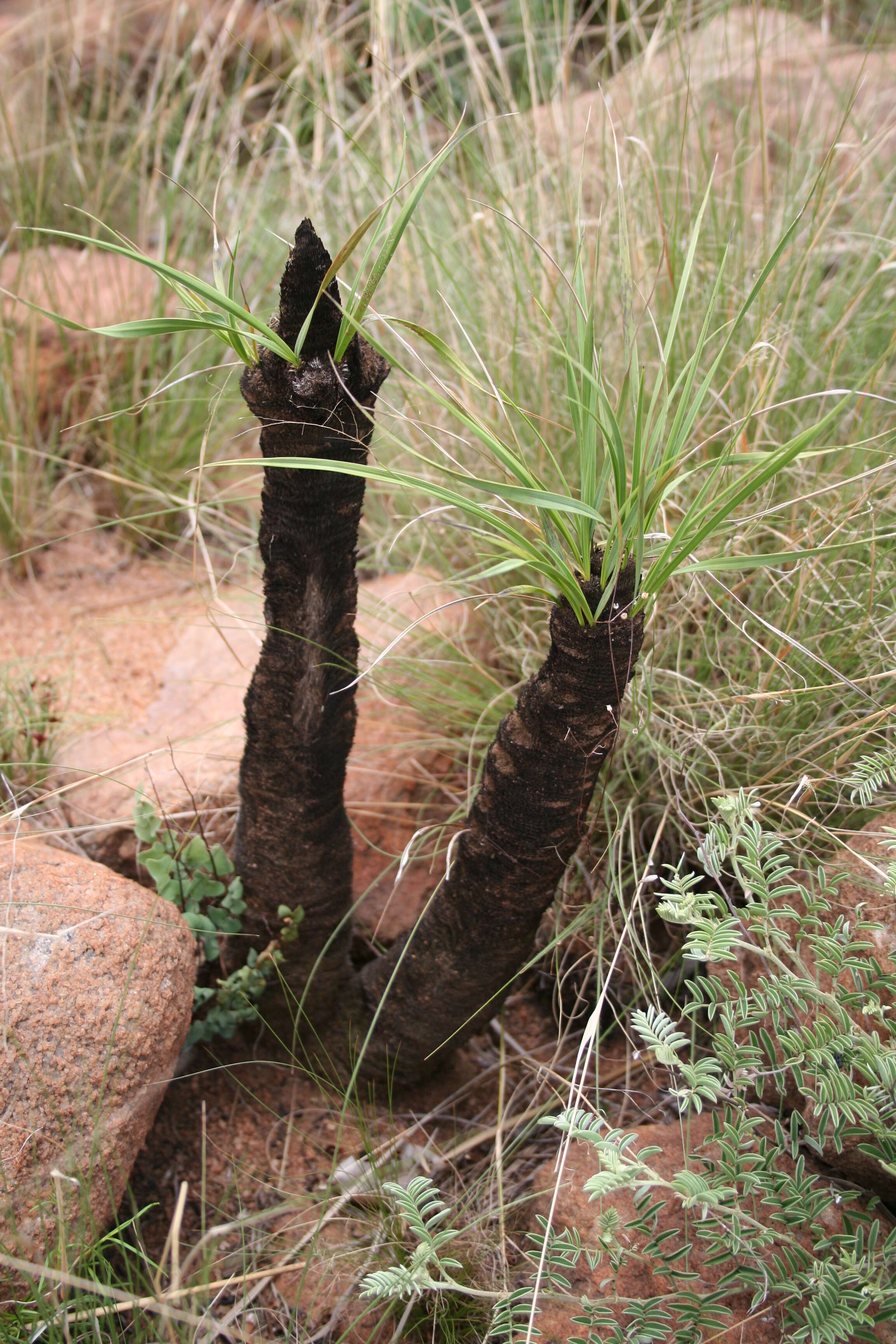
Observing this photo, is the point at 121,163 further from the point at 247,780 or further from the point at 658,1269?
the point at 658,1269

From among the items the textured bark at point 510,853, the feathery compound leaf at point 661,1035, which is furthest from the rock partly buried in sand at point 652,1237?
the textured bark at point 510,853

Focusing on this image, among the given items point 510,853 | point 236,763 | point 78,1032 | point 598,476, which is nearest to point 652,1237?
point 510,853

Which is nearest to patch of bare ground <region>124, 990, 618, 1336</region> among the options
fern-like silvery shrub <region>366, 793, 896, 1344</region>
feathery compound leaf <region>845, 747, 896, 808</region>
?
fern-like silvery shrub <region>366, 793, 896, 1344</region>

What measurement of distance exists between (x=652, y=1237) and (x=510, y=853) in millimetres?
447

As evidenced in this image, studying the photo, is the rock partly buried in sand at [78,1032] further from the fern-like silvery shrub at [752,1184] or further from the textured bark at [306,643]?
the fern-like silvery shrub at [752,1184]

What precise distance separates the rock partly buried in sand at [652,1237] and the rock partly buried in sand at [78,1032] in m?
0.51

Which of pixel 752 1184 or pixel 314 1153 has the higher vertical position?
pixel 752 1184

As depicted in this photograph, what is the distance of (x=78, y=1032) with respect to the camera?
1148 mm

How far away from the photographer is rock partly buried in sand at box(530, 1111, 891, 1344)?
3.41 feet

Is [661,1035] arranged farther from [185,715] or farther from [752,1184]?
[185,715]

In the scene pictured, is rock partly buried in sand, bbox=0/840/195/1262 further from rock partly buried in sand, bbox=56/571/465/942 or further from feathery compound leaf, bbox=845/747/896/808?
feathery compound leaf, bbox=845/747/896/808

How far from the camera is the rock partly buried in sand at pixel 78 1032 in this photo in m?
1.08

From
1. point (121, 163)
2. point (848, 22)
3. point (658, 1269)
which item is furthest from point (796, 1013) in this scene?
point (121, 163)

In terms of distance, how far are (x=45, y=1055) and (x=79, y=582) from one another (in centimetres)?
146
